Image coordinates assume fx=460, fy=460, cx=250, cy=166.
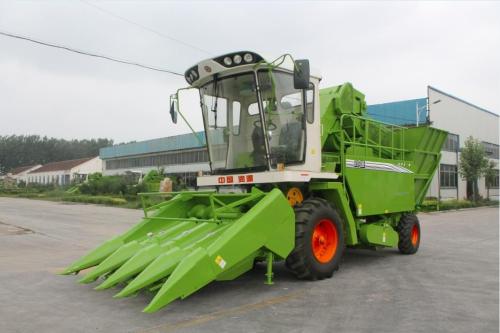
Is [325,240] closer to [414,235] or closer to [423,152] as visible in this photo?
[414,235]

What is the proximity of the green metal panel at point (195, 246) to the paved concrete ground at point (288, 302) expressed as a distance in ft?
0.98

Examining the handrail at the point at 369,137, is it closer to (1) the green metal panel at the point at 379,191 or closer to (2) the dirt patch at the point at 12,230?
(1) the green metal panel at the point at 379,191

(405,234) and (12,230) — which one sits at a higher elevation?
(405,234)

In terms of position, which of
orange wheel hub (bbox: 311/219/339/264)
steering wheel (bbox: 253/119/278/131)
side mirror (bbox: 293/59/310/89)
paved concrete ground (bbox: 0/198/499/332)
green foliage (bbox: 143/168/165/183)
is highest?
side mirror (bbox: 293/59/310/89)

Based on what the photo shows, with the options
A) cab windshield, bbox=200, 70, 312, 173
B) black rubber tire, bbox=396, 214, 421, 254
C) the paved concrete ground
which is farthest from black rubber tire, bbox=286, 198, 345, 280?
black rubber tire, bbox=396, 214, 421, 254

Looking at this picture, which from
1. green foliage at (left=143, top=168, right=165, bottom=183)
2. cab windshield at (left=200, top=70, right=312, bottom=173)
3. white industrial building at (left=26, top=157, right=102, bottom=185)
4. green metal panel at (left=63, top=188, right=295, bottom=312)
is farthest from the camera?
white industrial building at (left=26, top=157, right=102, bottom=185)

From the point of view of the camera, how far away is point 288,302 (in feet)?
17.9

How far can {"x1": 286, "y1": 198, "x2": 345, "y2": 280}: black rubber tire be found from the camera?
6239 millimetres

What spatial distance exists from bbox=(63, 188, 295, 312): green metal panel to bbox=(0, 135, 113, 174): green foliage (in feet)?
390

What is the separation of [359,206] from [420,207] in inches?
135

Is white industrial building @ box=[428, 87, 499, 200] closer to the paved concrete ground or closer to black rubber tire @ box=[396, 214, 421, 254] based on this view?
black rubber tire @ box=[396, 214, 421, 254]

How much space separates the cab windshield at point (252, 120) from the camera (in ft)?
22.0

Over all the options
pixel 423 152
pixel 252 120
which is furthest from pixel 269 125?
pixel 423 152

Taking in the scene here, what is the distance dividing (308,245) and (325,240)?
70 cm
